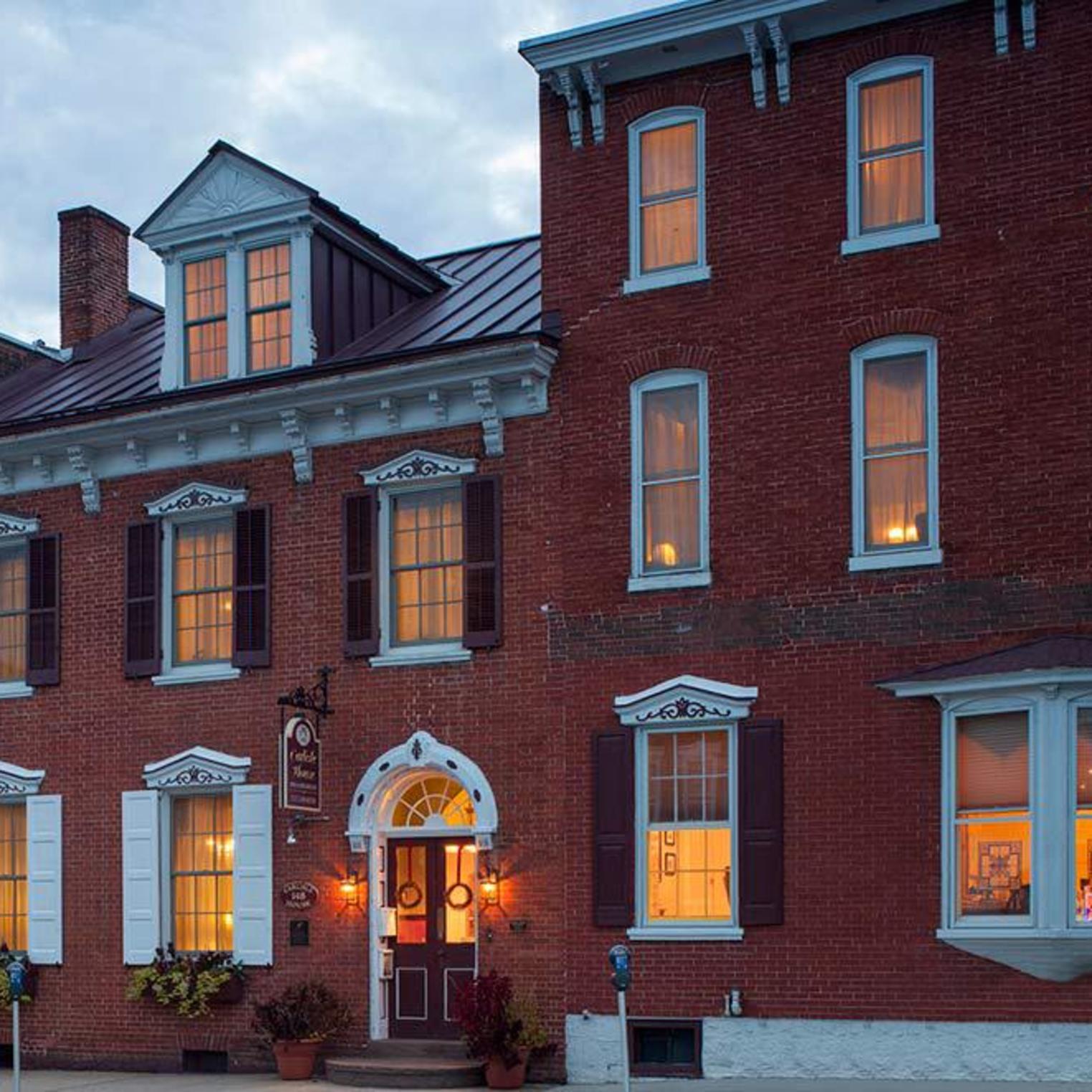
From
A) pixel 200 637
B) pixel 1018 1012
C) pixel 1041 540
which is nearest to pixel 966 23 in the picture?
pixel 1041 540

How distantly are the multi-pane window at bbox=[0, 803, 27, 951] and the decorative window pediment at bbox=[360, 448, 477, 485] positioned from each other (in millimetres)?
6481

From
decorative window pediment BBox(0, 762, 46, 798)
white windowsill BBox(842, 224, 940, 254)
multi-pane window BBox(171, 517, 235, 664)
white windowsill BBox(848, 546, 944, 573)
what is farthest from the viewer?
decorative window pediment BBox(0, 762, 46, 798)

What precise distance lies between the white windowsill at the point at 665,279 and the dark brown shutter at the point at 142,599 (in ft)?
21.8

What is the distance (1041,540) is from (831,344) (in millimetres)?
2866

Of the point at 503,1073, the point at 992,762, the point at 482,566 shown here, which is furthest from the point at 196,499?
the point at 992,762

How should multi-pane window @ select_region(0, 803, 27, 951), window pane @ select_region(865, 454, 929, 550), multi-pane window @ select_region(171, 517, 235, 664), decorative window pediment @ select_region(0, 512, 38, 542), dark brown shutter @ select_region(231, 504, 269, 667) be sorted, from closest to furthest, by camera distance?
window pane @ select_region(865, 454, 929, 550) < dark brown shutter @ select_region(231, 504, 269, 667) < multi-pane window @ select_region(171, 517, 235, 664) < multi-pane window @ select_region(0, 803, 27, 951) < decorative window pediment @ select_region(0, 512, 38, 542)

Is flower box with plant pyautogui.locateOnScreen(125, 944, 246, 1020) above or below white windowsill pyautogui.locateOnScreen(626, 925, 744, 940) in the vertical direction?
below

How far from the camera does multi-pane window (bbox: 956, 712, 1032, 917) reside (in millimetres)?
→ 17469

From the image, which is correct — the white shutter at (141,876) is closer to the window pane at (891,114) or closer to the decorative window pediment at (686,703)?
the decorative window pediment at (686,703)

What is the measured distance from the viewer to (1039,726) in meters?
17.2

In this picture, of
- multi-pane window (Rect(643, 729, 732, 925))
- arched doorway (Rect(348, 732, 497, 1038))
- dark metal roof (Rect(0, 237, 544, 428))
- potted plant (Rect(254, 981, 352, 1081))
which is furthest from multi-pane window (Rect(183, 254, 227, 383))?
multi-pane window (Rect(643, 729, 732, 925))

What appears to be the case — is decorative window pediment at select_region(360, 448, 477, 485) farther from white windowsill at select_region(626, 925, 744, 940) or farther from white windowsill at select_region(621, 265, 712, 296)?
white windowsill at select_region(626, 925, 744, 940)

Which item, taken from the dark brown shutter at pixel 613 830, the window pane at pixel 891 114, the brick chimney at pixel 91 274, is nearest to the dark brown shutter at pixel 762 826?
the dark brown shutter at pixel 613 830

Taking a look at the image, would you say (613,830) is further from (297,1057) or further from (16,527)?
(16,527)
